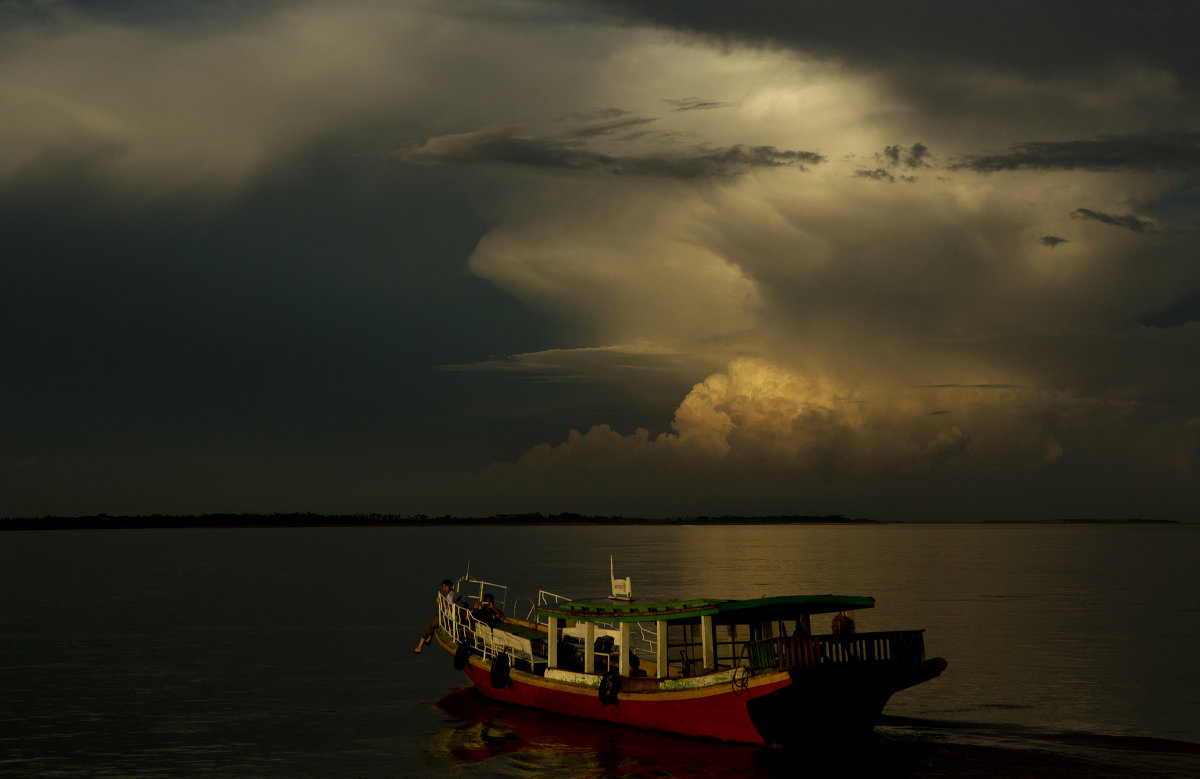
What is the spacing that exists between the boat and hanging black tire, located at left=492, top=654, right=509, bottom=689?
0.11 meters

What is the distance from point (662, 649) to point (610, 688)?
6.48 feet

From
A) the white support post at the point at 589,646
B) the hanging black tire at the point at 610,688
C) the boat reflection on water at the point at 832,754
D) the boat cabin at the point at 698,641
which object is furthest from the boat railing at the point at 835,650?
the white support post at the point at 589,646

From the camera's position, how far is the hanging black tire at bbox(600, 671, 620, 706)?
3134cm

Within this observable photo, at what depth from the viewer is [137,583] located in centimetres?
10506

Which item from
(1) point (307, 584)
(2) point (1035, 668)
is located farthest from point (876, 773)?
(1) point (307, 584)

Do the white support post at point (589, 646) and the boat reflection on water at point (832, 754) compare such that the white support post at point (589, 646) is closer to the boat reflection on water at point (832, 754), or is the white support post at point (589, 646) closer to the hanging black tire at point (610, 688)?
the boat reflection on water at point (832, 754)

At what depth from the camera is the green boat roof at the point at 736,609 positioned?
28.4m

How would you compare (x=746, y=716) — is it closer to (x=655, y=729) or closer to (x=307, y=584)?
(x=655, y=729)

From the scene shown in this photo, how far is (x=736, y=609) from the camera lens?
2858 cm

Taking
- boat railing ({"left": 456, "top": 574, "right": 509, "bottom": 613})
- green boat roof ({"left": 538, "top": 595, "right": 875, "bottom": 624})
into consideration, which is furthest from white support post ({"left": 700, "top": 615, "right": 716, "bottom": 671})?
boat railing ({"left": 456, "top": 574, "right": 509, "bottom": 613})

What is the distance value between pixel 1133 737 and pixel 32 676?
4233 centimetres

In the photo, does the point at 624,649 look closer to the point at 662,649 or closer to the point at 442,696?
the point at 662,649

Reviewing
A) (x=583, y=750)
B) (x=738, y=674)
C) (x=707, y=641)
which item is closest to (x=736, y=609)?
(x=738, y=674)

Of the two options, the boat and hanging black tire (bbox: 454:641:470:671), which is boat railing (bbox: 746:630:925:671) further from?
hanging black tire (bbox: 454:641:470:671)
